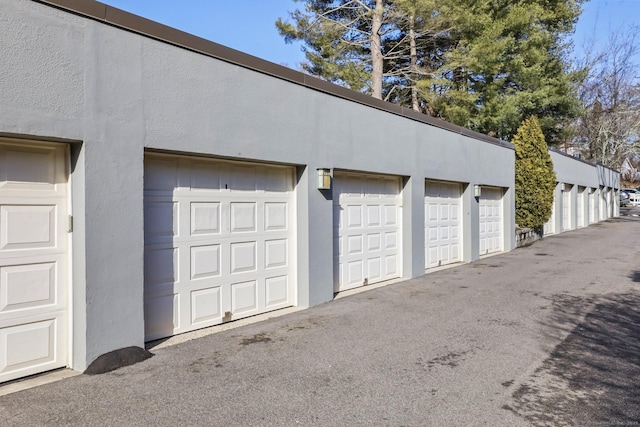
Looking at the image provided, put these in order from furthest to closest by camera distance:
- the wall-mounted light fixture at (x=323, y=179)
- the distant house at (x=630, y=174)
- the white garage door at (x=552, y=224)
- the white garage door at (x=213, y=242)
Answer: the distant house at (x=630, y=174) < the white garage door at (x=552, y=224) < the wall-mounted light fixture at (x=323, y=179) < the white garage door at (x=213, y=242)

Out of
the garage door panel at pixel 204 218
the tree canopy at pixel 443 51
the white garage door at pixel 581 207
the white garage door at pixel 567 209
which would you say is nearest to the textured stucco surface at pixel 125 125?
the garage door panel at pixel 204 218

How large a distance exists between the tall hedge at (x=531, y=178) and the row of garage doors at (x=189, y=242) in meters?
8.84

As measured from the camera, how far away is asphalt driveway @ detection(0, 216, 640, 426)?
378 centimetres

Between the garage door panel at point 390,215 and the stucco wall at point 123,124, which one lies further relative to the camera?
the garage door panel at point 390,215

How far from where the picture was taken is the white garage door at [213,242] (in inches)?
225

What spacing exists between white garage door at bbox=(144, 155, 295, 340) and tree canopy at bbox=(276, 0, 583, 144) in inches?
395

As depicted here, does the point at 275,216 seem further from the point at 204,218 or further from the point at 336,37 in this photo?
the point at 336,37

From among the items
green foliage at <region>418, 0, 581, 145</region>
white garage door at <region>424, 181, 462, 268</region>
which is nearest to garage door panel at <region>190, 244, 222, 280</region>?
white garage door at <region>424, 181, 462, 268</region>

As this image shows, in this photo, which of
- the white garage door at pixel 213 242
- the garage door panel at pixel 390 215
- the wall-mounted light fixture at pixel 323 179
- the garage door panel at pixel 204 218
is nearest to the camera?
the white garage door at pixel 213 242

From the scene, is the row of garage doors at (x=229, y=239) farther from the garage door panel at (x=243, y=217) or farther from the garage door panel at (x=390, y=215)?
the garage door panel at (x=390, y=215)

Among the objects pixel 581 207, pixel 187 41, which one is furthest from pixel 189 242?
pixel 581 207

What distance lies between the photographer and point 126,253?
200 inches

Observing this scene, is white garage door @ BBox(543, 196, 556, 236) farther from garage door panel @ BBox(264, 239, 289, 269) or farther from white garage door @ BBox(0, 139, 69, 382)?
white garage door @ BBox(0, 139, 69, 382)

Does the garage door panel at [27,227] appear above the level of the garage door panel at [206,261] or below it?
above
